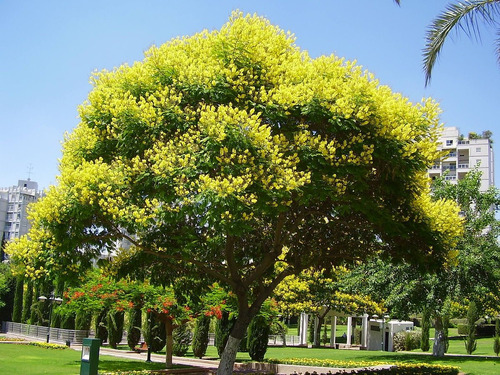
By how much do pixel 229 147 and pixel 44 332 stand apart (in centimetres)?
3169

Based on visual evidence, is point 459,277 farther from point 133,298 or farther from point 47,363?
point 47,363

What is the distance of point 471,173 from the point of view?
27031mm

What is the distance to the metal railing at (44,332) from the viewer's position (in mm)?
34938

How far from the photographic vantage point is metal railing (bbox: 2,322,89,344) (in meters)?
34.9

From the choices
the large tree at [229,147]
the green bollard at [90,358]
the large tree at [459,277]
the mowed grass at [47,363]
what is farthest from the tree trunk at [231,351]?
the large tree at [459,277]

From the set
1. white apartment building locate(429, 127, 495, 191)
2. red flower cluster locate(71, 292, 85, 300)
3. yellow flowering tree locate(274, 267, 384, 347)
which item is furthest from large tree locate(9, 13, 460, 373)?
white apartment building locate(429, 127, 495, 191)

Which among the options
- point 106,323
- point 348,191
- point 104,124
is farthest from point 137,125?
point 106,323

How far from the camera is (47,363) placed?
816 inches

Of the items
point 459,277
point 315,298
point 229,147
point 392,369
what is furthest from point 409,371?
point 315,298

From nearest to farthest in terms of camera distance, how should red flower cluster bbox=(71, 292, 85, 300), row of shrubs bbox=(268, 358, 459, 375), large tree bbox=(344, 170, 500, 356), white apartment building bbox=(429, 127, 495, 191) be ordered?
row of shrubs bbox=(268, 358, 459, 375)
red flower cluster bbox=(71, 292, 85, 300)
large tree bbox=(344, 170, 500, 356)
white apartment building bbox=(429, 127, 495, 191)

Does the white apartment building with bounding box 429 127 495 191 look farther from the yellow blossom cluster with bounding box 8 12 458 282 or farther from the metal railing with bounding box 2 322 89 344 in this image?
the yellow blossom cluster with bounding box 8 12 458 282

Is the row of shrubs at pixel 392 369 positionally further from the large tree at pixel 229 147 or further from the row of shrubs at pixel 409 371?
the large tree at pixel 229 147

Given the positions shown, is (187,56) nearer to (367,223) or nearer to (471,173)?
(367,223)

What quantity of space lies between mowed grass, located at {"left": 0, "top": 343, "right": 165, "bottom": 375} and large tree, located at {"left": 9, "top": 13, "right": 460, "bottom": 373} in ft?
23.1
